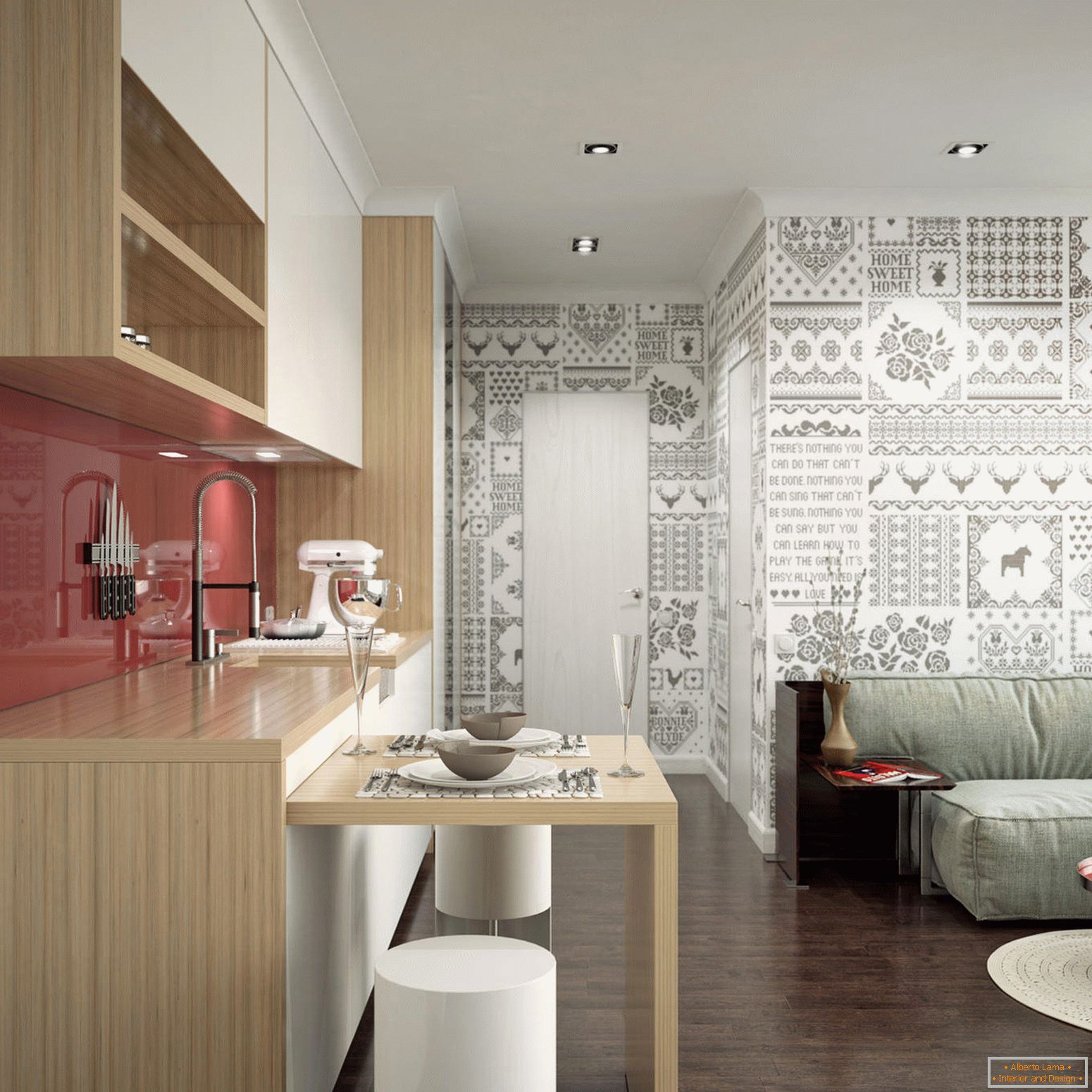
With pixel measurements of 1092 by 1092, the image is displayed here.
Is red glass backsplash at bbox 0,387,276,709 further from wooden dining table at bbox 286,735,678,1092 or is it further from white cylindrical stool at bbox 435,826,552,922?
white cylindrical stool at bbox 435,826,552,922

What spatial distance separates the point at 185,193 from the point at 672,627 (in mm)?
3932

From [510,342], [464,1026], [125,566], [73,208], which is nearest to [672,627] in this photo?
[510,342]

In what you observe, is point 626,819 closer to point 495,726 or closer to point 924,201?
point 495,726

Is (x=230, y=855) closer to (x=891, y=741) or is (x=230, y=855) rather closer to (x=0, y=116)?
(x=0, y=116)

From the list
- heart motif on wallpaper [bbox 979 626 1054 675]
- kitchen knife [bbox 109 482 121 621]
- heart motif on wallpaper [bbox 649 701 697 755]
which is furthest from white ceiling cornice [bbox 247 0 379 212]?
heart motif on wallpaper [bbox 649 701 697 755]

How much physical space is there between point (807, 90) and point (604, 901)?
2747 millimetres

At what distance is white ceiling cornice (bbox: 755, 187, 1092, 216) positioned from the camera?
13.4 feet

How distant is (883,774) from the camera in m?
3.58

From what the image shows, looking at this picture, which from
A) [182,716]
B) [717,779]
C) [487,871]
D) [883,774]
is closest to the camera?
[182,716]

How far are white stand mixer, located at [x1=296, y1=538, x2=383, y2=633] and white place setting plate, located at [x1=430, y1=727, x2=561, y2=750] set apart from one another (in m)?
1.41

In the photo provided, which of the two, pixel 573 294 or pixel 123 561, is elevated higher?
pixel 573 294

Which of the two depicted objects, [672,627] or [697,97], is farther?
[672,627]

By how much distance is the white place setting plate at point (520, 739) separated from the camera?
215 centimetres

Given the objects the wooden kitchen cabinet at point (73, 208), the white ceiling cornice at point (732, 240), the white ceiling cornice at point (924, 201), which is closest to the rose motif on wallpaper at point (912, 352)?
the white ceiling cornice at point (924, 201)
